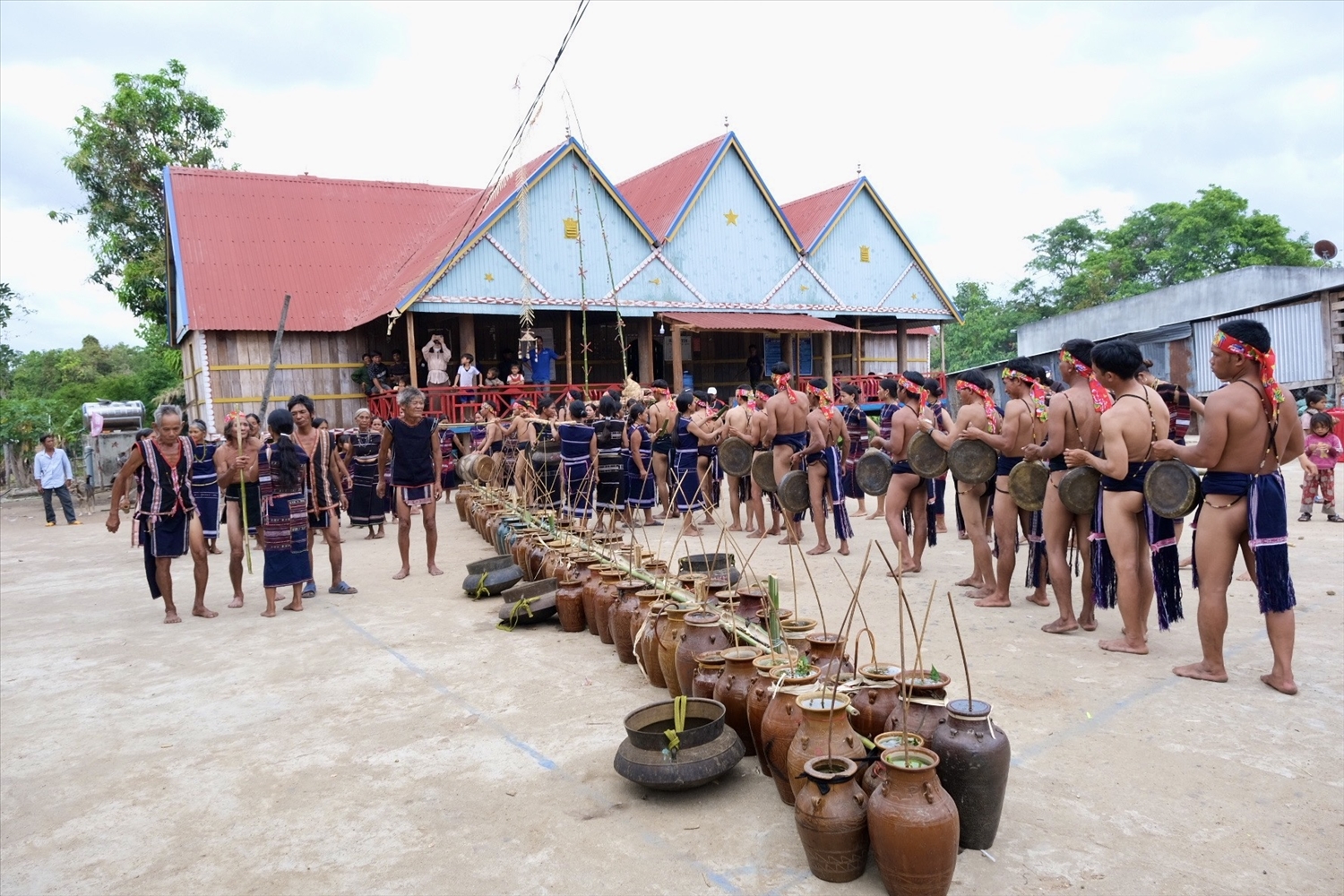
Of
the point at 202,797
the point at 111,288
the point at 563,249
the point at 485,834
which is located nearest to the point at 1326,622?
the point at 485,834

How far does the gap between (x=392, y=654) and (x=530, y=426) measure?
241 inches

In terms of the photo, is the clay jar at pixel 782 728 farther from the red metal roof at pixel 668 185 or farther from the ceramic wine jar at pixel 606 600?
the red metal roof at pixel 668 185

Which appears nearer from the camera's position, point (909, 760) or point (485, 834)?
point (909, 760)

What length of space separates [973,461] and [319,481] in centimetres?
573

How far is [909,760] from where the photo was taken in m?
2.87

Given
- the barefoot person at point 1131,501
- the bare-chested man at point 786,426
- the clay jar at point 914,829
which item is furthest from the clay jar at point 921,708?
the bare-chested man at point 786,426

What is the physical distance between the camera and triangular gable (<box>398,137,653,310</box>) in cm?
1730

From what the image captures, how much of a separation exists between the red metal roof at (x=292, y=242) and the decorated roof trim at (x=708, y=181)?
17.6 feet

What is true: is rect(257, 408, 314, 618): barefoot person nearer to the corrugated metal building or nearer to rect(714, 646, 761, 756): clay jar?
rect(714, 646, 761, 756): clay jar

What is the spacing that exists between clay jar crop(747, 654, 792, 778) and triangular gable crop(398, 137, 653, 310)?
→ 14.3 m

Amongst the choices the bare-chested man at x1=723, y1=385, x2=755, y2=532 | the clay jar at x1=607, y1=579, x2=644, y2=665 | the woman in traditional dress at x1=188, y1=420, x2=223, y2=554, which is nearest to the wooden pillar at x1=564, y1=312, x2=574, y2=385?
the bare-chested man at x1=723, y1=385, x2=755, y2=532

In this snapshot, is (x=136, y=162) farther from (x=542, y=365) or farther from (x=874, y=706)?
(x=874, y=706)

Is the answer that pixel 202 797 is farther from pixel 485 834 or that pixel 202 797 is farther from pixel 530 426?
pixel 530 426

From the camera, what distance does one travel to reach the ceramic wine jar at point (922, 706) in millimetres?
3236
